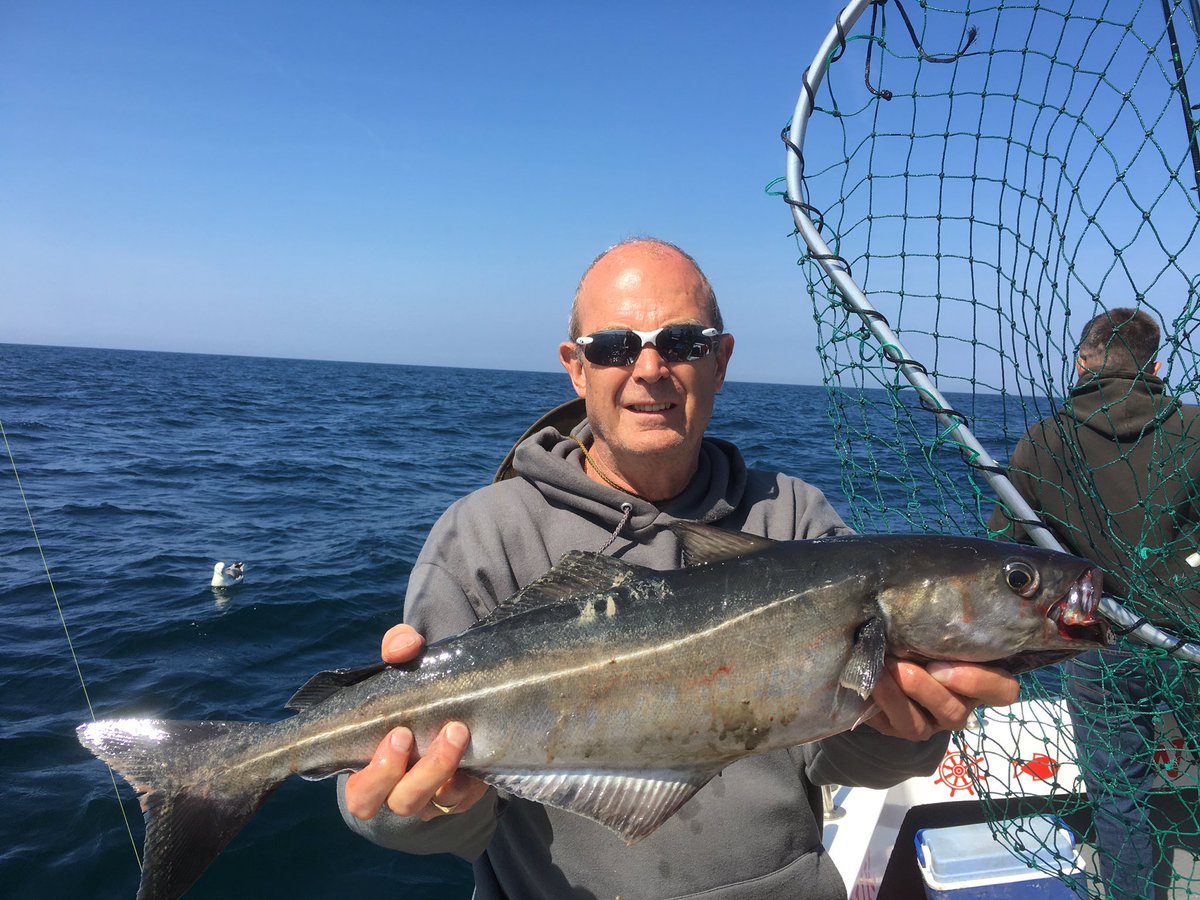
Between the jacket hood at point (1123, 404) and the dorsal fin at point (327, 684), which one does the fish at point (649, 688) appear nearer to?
the dorsal fin at point (327, 684)

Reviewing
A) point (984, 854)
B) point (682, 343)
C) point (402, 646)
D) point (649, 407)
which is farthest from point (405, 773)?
point (984, 854)

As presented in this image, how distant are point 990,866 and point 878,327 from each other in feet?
12.1

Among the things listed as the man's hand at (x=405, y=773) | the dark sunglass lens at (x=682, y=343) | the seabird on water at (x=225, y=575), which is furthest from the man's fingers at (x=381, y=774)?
the seabird on water at (x=225, y=575)

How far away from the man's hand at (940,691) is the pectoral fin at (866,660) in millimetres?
123

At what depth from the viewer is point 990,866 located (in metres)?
4.81

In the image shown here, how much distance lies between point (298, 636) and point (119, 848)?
3.82 metres

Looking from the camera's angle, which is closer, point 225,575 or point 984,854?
point 984,854

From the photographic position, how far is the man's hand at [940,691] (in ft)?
7.93

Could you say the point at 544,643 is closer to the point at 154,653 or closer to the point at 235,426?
the point at 154,653

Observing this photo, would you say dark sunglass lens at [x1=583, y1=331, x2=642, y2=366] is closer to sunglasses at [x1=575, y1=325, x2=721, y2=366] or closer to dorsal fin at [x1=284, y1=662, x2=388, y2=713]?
sunglasses at [x1=575, y1=325, x2=721, y2=366]

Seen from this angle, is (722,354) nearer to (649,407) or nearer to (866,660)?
(649,407)

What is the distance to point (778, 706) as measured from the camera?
93.6 inches

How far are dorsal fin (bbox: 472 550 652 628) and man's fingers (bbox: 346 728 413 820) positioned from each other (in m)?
0.46

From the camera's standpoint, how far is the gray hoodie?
2893 millimetres
